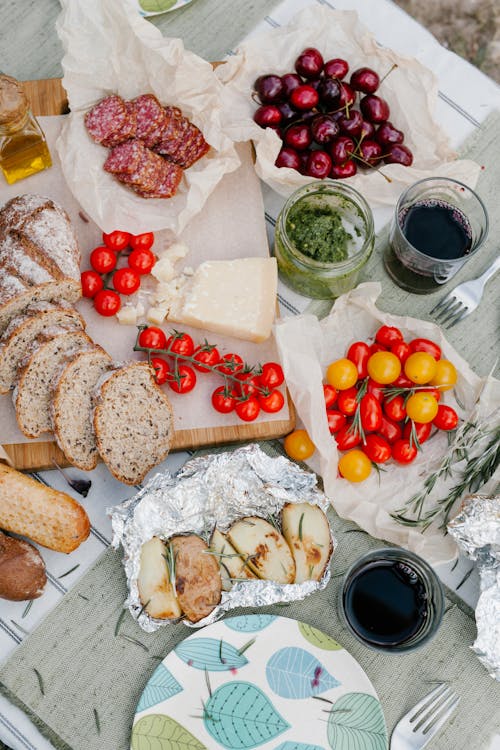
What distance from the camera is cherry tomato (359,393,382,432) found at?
223 centimetres

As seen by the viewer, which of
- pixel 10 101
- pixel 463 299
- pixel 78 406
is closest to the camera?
pixel 10 101

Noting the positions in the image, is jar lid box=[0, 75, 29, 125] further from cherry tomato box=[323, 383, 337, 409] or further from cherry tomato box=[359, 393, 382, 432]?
cherry tomato box=[359, 393, 382, 432]

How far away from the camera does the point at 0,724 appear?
6.97ft

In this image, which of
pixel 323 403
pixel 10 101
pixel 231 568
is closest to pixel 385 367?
pixel 323 403

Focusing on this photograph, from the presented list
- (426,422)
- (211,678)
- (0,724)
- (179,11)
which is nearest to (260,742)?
(211,678)

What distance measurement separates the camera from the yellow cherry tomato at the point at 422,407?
7.22 ft

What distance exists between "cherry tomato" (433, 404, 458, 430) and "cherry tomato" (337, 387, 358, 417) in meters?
0.24

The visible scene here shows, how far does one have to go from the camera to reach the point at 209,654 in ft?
6.93

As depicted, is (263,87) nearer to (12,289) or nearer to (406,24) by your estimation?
(406,24)

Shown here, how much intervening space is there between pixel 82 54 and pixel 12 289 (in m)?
0.73

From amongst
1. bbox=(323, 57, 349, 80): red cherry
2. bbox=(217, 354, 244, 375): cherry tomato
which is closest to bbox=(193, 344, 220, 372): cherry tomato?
bbox=(217, 354, 244, 375): cherry tomato

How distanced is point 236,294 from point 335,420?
0.46m

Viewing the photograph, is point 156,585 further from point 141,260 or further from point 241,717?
point 141,260

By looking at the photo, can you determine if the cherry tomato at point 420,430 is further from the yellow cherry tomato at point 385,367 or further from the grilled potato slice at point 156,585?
the grilled potato slice at point 156,585
